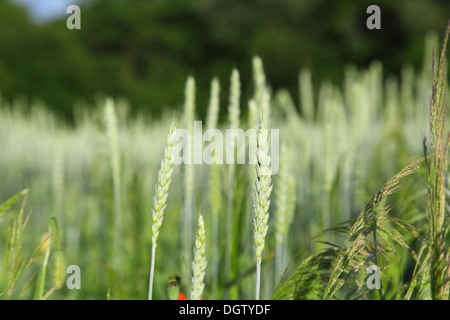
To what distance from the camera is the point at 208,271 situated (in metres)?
1.33

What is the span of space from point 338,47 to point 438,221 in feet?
41.9

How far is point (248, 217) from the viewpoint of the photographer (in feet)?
3.79

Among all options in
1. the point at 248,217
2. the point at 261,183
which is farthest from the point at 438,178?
the point at 248,217

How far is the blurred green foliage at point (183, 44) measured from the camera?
10.6 metres

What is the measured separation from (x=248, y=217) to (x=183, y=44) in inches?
530

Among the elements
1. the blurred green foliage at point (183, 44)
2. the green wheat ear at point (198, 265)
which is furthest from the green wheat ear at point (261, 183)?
the blurred green foliage at point (183, 44)

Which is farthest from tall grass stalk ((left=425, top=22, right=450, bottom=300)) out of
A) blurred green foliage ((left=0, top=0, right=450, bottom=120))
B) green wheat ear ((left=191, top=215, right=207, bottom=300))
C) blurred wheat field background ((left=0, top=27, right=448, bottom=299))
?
blurred green foliage ((left=0, top=0, right=450, bottom=120))

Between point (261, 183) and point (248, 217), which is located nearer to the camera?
point (261, 183)

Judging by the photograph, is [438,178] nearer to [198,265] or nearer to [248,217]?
[198,265]

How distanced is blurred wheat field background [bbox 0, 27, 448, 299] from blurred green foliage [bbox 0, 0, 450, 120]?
22.8 ft

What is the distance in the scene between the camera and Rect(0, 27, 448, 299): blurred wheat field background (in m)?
0.63

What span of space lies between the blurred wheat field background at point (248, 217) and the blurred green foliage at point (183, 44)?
273 inches

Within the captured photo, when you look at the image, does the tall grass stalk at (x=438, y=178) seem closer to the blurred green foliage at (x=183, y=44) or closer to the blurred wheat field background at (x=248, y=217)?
the blurred wheat field background at (x=248, y=217)
